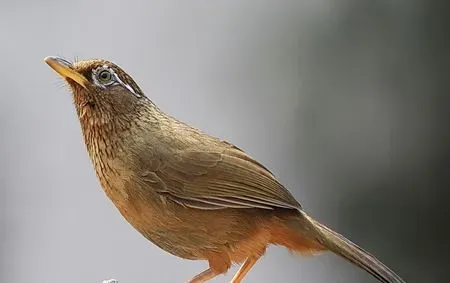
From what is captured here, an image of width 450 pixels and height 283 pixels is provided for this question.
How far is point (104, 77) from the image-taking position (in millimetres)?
2400

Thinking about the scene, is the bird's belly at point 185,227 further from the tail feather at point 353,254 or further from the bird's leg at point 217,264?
the tail feather at point 353,254

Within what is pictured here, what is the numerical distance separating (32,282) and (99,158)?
2567 millimetres

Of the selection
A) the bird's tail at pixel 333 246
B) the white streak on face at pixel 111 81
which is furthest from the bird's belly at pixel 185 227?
the white streak on face at pixel 111 81

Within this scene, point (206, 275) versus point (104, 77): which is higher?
point (104, 77)

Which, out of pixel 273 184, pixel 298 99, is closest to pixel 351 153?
pixel 298 99

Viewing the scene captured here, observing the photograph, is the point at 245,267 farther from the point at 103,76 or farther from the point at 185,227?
the point at 103,76

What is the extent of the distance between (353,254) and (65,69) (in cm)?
91

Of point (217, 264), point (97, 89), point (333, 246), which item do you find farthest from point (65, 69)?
point (333, 246)

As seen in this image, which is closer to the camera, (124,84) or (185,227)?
(185,227)

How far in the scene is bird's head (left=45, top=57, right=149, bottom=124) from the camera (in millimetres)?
2367

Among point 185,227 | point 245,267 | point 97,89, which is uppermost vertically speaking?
point 97,89

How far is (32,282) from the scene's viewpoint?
4738mm

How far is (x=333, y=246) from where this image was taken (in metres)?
2.41

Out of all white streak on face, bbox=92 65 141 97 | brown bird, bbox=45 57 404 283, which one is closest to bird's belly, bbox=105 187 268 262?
brown bird, bbox=45 57 404 283
